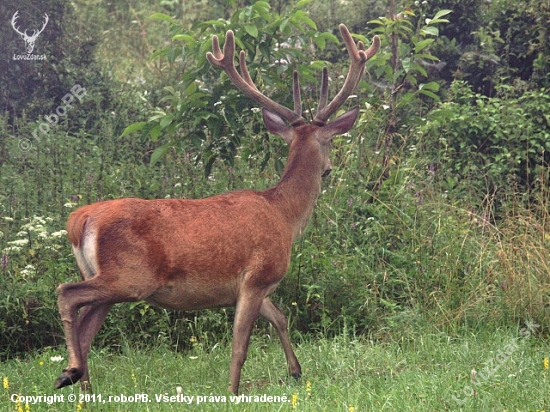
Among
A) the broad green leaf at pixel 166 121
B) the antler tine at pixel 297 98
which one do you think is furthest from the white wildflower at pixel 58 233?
the antler tine at pixel 297 98

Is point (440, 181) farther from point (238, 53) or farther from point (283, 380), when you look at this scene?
point (283, 380)

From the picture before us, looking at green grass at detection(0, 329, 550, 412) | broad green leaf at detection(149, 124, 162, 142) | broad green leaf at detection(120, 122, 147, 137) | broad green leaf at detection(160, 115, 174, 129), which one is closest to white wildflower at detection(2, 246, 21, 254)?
green grass at detection(0, 329, 550, 412)

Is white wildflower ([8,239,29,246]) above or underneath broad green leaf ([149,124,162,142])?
underneath

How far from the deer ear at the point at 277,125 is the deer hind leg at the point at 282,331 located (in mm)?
1162

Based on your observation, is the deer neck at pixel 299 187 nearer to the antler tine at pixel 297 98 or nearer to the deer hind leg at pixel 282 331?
the antler tine at pixel 297 98

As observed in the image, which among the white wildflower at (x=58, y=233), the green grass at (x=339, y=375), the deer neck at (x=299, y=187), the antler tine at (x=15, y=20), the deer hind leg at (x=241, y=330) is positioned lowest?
the green grass at (x=339, y=375)

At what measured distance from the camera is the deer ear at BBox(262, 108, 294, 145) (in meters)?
6.71

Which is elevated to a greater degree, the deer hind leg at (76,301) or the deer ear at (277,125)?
the deer ear at (277,125)

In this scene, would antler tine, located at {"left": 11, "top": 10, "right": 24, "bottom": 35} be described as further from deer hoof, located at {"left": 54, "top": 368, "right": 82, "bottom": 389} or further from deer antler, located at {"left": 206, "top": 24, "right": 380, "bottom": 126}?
deer hoof, located at {"left": 54, "top": 368, "right": 82, "bottom": 389}

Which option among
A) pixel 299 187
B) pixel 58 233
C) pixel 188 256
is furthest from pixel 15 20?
pixel 188 256

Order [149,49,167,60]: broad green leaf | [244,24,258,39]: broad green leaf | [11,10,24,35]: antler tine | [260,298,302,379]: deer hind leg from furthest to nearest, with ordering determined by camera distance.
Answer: [11,10,24,35]: antler tine < [149,49,167,60]: broad green leaf < [244,24,258,39]: broad green leaf < [260,298,302,379]: deer hind leg

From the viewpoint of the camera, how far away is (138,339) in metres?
7.22

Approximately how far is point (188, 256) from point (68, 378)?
986 mm

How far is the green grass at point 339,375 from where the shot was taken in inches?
210
